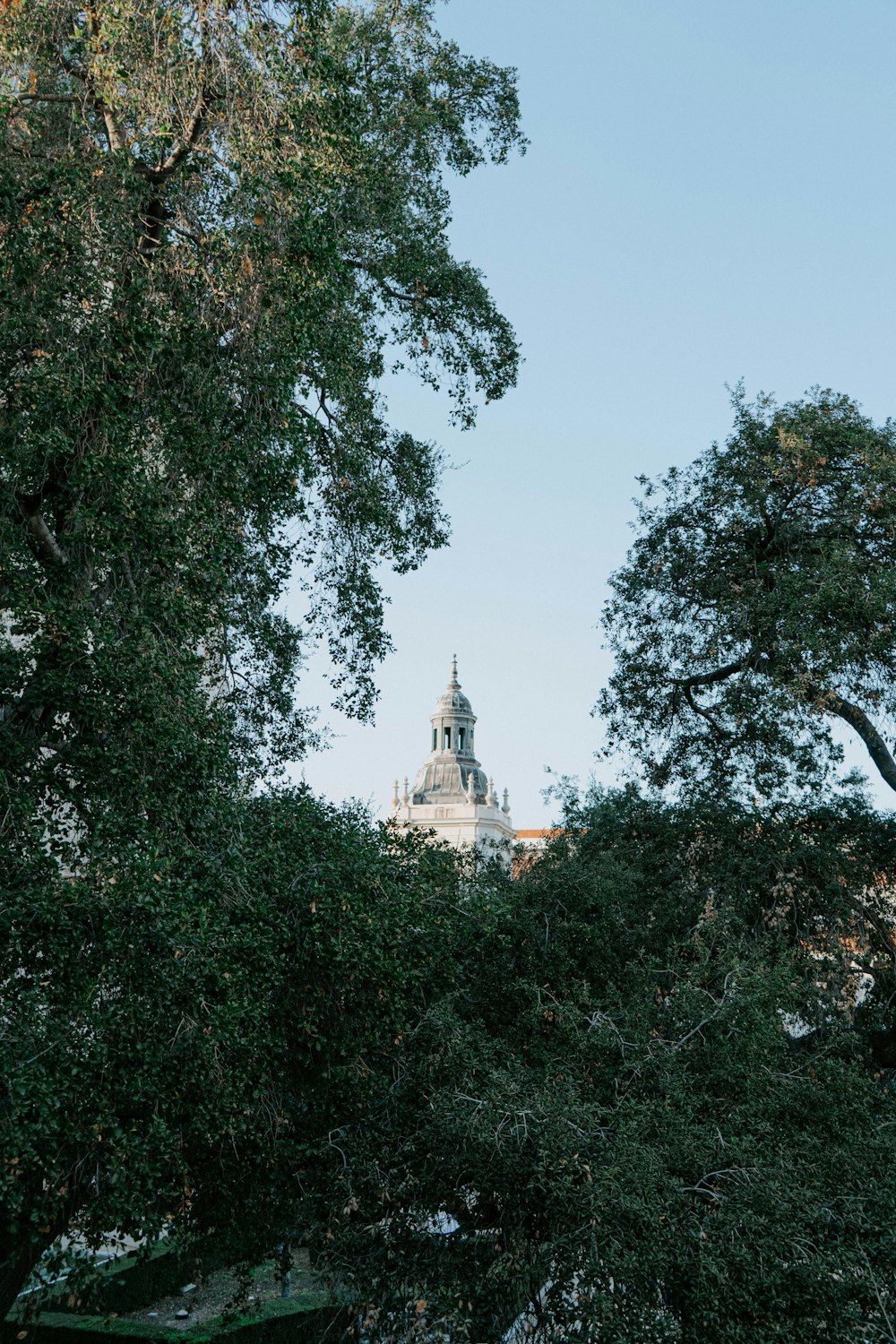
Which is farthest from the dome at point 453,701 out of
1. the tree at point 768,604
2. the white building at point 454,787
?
the tree at point 768,604

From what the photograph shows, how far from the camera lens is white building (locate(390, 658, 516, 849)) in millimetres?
57750

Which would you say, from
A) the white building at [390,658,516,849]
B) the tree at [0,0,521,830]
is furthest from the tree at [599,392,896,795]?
the white building at [390,658,516,849]

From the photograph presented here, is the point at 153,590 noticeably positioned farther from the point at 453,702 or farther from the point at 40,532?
the point at 453,702

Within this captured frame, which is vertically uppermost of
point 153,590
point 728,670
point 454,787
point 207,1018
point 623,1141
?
point 454,787

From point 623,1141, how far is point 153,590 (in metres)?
5.34

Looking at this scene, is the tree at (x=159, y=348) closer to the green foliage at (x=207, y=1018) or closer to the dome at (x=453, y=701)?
the green foliage at (x=207, y=1018)

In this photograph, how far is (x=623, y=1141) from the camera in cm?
834

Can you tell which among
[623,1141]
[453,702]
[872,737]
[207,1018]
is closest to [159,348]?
[207,1018]

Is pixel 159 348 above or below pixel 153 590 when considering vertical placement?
above

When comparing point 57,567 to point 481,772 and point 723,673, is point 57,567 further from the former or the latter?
point 481,772

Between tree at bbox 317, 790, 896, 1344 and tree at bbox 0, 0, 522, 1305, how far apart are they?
0.95 m

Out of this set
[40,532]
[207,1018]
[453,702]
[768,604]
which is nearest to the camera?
[207,1018]

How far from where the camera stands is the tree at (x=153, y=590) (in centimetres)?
745

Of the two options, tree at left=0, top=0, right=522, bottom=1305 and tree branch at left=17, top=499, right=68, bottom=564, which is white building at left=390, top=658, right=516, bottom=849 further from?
tree branch at left=17, top=499, right=68, bottom=564
